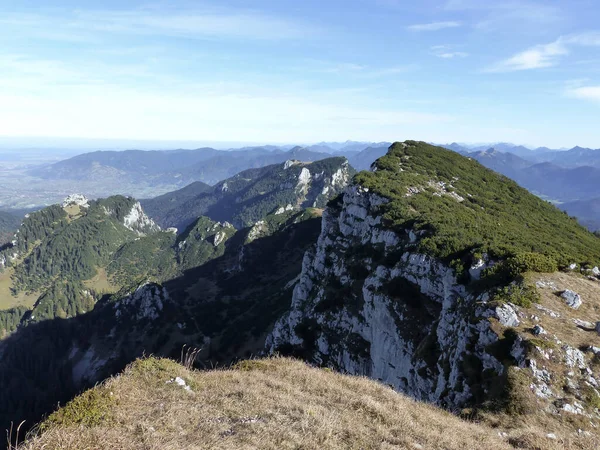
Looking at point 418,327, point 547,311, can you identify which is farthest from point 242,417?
point 418,327

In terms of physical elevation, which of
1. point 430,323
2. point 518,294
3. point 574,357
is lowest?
point 430,323

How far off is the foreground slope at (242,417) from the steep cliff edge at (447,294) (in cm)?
721

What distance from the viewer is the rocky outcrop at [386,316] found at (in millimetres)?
24438

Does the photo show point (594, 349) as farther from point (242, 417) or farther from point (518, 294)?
point (242, 417)

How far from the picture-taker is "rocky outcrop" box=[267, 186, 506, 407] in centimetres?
2444

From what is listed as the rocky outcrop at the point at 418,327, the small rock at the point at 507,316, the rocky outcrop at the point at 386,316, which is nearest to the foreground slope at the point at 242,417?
the rocky outcrop at the point at 418,327

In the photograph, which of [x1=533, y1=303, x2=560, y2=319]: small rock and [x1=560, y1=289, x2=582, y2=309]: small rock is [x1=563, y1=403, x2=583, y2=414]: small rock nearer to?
[x1=533, y1=303, x2=560, y2=319]: small rock

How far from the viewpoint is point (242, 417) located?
1200 cm

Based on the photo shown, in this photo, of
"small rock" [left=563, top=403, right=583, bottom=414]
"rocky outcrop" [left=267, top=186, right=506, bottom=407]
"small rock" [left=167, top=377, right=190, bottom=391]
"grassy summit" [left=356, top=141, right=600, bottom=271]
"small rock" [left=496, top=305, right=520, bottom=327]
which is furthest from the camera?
"grassy summit" [left=356, top=141, right=600, bottom=271]

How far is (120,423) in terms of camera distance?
1066 cm

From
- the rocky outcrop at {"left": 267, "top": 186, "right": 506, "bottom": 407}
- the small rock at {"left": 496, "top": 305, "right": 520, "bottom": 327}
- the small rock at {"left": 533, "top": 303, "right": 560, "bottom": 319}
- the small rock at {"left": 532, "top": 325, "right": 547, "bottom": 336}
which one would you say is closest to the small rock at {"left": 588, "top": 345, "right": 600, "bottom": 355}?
the small rock at {"left": 532, "top": 325, "right": 547, "bottom": 336}

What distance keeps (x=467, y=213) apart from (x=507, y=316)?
30.3 m

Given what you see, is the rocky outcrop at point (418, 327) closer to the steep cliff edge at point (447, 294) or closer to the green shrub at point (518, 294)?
the steep cliff edge at point (447, 294)

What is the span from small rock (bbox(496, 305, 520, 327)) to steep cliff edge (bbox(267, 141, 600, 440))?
15 cm
